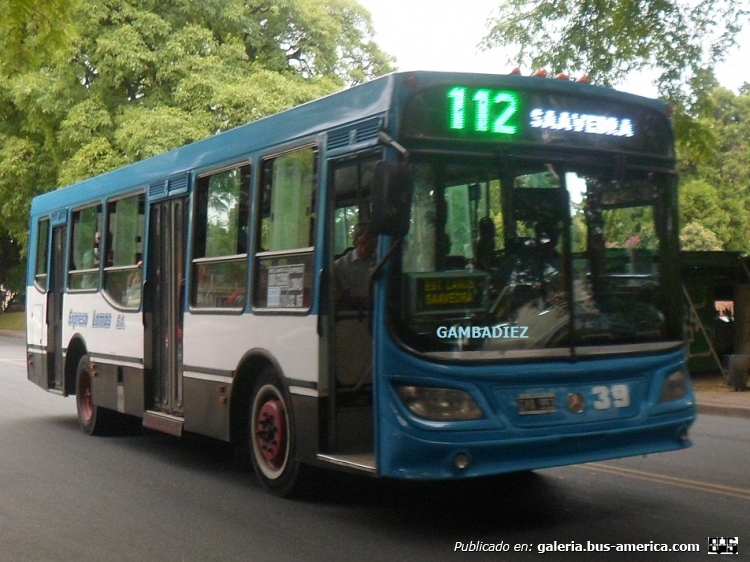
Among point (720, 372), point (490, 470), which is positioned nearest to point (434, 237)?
point (490, 470)

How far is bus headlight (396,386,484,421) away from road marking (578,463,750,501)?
257cm

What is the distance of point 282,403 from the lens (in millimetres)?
8258

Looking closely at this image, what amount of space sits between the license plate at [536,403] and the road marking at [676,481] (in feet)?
Result: 6.67

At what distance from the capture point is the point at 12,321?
2026 inches

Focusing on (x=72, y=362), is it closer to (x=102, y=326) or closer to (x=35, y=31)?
(x=102, y=326)

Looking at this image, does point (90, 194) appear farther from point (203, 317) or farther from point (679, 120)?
point (679, 120)

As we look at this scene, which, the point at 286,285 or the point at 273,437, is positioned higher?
the point at 286,285

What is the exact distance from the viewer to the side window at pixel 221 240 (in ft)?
29.5

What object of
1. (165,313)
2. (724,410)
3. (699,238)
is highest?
(699,238)

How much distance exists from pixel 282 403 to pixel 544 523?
2134mm

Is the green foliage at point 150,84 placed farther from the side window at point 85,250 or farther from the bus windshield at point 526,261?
the bus windshield at point 526,261

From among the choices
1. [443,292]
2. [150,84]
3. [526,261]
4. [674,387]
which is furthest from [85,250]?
[150,84]

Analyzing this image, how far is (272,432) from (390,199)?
2.63 meters

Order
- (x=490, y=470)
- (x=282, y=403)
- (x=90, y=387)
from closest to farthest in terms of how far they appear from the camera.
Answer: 1. (x=490, y=470)
2. (x=282, y=403)
3. (x=90, y=387)
